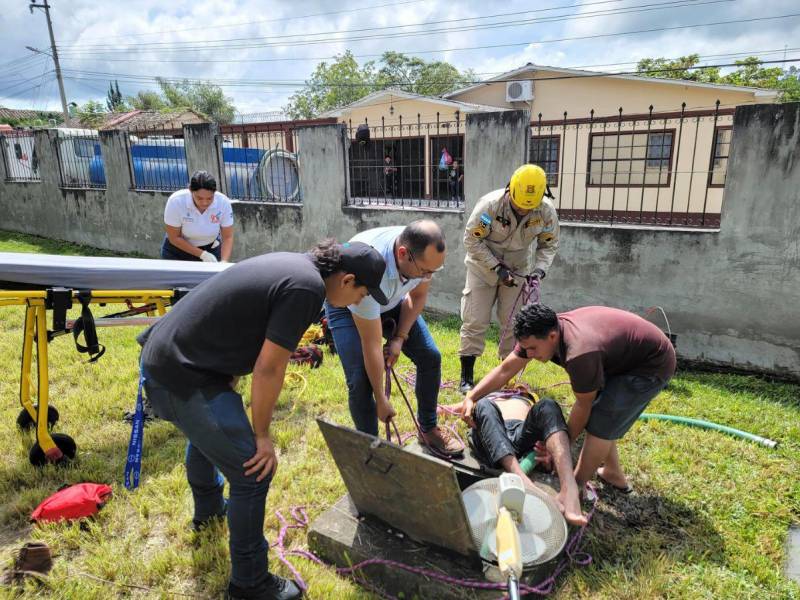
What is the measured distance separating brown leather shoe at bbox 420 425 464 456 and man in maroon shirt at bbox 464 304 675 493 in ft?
2.41

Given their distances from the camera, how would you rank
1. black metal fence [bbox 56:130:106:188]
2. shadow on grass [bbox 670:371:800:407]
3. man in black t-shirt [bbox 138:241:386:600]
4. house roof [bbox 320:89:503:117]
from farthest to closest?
1. house roof [bbox 320:89:503:117]
2. black metal fence [bbox 56:130:106:188]
3. shadow on grass [bbox 670:371:800:407]
4. man in black t-shirt [bbox 138:241:386:600]

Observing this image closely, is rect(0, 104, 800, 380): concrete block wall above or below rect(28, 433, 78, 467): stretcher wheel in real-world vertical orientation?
above

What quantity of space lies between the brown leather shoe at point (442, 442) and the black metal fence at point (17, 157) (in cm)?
1398

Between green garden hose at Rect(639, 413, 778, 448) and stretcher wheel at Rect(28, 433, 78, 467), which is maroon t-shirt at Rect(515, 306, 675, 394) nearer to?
green garden hose at Rect(639, 413, 778, 448)

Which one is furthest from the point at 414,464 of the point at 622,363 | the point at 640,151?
the point at 640,151

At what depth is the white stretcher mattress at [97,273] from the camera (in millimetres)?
3133

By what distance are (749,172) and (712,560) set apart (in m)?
3.74

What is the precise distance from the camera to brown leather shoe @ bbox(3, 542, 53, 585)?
2.51m

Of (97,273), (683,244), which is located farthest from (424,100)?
(97,273)

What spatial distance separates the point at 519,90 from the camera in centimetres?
1681

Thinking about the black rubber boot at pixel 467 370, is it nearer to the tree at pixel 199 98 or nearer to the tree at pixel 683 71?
the tree at pixel 683 71

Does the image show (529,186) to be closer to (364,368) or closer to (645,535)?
(364,368)

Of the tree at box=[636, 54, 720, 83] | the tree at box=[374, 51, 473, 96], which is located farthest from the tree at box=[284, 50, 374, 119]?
the tree at box=[636, 54, 720, 83]

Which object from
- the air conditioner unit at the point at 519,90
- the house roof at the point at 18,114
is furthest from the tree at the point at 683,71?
the house roof at the point at 18,114
